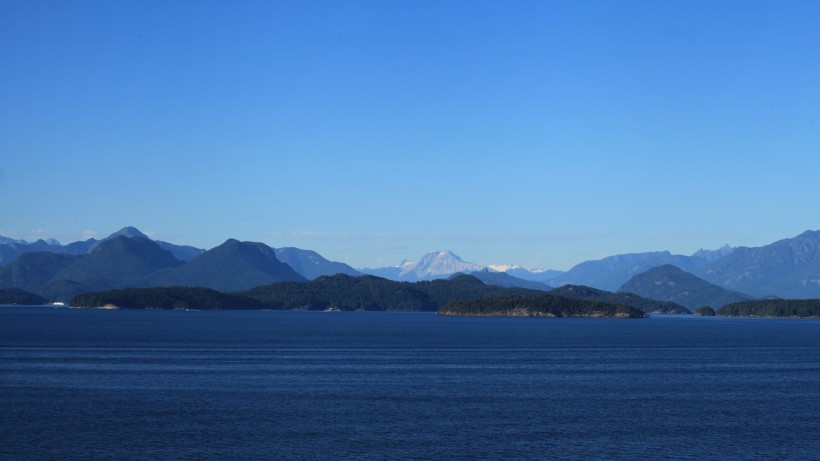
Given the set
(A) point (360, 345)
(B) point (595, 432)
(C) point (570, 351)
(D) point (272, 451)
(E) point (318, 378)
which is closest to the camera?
(D) point (272, 451)

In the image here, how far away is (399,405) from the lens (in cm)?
7519

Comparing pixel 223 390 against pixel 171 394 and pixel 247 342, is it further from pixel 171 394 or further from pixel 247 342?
pixel 247 342

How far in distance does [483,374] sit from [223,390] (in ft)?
95.3

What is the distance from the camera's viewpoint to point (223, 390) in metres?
84.8

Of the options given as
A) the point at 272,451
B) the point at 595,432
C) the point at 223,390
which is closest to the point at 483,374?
A: the point at 223,390

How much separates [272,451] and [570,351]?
9481cm

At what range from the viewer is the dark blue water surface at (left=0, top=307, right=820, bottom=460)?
57750mm

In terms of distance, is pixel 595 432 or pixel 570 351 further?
pixel 570 351

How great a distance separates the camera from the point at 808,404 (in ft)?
261

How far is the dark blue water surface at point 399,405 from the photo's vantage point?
57.8 metres

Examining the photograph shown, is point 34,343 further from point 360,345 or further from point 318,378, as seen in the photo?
point 318,378

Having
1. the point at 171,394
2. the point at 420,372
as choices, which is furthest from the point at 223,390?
the point at 420,372

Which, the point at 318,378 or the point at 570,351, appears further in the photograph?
the point at 570,351

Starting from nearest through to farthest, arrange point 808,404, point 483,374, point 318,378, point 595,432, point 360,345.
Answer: point 595,432 → point 808,404 → point 318,378 → point 483,374 → point 360,345
